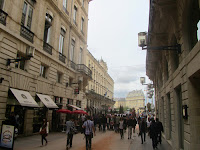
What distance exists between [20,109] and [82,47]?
15720 millimetres

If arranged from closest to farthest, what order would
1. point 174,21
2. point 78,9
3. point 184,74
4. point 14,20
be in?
point 184,74 < point 174,21 < point 14,20 < point 78,9

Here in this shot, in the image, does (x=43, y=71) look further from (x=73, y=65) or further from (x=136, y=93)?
(x=136, y=93)

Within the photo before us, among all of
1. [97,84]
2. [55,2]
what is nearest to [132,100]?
[97,84]

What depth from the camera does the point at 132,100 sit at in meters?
148

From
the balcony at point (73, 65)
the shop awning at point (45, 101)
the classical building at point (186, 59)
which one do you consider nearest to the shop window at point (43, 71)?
the shop awning at point (45, 101)

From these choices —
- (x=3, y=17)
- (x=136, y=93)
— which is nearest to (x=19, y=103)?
(x=3, y=17)

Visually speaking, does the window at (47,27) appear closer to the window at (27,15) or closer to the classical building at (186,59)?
the window at (27,15)

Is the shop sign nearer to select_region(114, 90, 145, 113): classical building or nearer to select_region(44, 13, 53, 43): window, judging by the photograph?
select_region(44, 13, 53, 43): window

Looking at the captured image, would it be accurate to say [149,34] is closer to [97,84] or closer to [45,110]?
[45,110]

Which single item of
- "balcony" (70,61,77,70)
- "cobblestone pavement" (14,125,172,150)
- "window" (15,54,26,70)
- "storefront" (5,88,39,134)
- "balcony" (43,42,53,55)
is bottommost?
"cobblestone pavement" (14,125,172,150)

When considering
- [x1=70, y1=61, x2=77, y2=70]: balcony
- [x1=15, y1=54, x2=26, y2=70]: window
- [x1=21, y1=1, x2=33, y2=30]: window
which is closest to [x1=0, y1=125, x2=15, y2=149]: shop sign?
[x1=15, y1=54, x2=26, y2=70]: window

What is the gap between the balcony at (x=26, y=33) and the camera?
13.7 m

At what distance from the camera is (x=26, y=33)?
1412cm

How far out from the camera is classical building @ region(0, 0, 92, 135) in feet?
38.9
